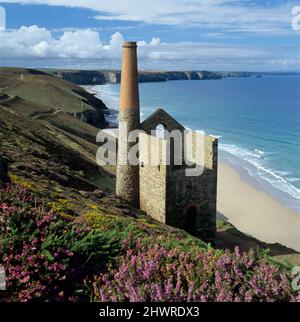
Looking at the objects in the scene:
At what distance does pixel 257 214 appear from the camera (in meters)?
33.2

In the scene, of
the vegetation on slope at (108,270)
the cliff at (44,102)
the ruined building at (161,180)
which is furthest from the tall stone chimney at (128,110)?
the cliff at (44,102)

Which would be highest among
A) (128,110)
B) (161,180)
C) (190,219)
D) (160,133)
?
(128,110)

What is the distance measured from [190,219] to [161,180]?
311 centimetres

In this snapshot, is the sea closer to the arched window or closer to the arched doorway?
the arched window

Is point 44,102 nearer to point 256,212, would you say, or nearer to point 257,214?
point 256,212

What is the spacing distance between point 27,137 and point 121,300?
955 inches

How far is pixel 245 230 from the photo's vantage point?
2989cm

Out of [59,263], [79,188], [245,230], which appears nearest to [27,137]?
[79,188]

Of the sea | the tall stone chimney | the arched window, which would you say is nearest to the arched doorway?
the tall stone chimney

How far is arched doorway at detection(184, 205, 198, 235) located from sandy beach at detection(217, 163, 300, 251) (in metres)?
7.63

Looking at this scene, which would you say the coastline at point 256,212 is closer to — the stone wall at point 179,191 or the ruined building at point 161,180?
the stone wall at point 179,191

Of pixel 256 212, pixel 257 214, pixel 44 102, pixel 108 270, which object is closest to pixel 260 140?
pixel 44 102

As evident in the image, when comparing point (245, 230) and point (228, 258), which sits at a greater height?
point (228, 258)
